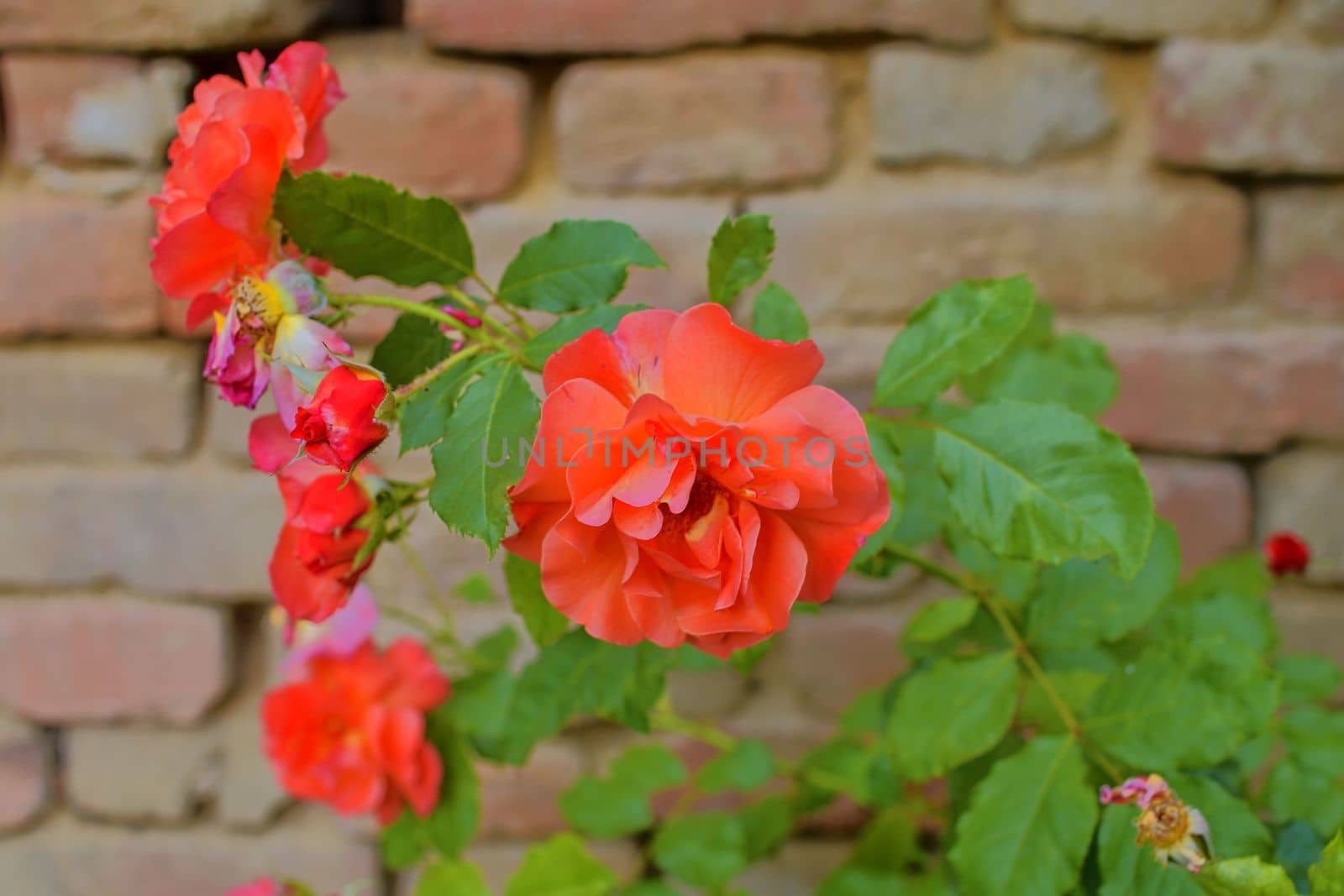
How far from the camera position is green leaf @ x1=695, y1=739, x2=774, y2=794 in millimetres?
616

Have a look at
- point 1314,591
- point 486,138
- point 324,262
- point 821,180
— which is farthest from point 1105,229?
point 324,262

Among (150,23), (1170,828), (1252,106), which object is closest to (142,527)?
(150,23)

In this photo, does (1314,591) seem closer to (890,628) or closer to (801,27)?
(890,628)

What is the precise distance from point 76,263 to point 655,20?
0.41 m

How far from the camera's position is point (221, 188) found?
0.29m

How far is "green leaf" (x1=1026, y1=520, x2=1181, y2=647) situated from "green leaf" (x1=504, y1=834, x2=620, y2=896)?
0.27 metres

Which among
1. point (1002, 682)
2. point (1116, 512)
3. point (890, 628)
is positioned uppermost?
point (1116, 512)

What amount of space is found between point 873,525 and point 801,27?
452 millimetres

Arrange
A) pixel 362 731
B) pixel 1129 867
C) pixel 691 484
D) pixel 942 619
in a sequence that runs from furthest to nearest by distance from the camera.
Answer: pixel 362 731 < pixel 942 619 < pixel 1129 867 < pixel 691 484

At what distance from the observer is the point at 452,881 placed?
0.54 m

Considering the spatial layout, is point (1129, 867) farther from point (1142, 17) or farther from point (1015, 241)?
point (1142, 17)

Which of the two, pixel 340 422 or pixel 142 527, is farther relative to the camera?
pixel 142 527

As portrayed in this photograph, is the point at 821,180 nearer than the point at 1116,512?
No

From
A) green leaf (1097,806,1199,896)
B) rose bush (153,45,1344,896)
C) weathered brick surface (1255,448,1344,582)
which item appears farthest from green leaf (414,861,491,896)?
weathered brick surface (1255,448,1344,582)
